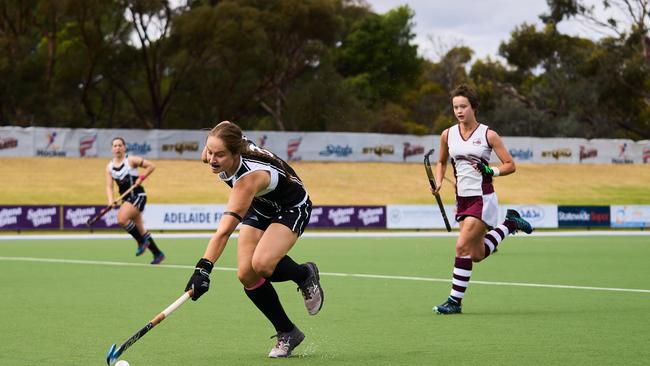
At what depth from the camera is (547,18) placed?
7094cm

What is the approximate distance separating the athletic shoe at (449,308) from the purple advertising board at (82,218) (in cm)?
2281

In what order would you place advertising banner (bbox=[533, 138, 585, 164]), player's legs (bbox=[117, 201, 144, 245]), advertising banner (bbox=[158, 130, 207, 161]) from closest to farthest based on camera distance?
player's legs (bbox=[117, 201, 144, 245])
advertising banner (bbox=[158, 130, 207, 161])
advertising banner (bbox=[533, 138, 585, 164])

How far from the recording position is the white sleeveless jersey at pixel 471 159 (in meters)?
10.8

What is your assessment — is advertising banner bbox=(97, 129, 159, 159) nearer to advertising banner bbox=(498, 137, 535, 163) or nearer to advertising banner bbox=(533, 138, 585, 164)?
advertising banner bbox=(498, 137, 535, 163)

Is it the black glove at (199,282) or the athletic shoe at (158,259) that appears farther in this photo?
the athletic shoe at (158,259)

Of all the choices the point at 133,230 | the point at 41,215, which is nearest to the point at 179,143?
the point at 41,215

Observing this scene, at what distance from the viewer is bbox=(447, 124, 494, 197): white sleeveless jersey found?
10812 millimetres

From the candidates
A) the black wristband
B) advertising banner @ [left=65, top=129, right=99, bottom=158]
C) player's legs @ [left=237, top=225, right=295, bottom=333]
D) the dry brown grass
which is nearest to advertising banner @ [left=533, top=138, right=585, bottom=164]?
the dry brown grass

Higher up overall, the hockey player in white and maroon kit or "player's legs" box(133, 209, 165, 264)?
the hockey player in white and maroon kit

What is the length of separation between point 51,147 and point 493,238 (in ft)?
135

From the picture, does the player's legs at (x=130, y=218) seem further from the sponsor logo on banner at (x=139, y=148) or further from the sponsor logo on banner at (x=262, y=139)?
the sponsor logo on banner at (x=139, y=148)

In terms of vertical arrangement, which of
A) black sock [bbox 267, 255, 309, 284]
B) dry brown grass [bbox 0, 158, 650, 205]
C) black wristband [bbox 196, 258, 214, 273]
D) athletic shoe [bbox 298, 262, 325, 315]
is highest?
black wristband [bbox 196, 258, 214, 273]

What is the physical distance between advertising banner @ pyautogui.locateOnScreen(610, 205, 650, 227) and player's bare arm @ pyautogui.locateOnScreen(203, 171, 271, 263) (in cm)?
3009

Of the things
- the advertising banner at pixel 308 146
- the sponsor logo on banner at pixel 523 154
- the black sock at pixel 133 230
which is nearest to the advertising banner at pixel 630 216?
the advertising banner at pixel 308 146
